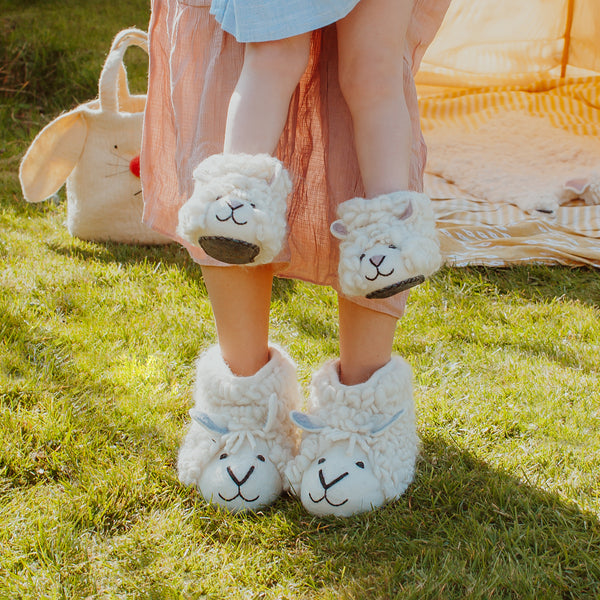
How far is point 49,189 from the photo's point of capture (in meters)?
2.04

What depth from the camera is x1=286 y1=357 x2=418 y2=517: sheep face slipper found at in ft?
3.30

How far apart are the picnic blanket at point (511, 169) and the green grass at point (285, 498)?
0.44 ft

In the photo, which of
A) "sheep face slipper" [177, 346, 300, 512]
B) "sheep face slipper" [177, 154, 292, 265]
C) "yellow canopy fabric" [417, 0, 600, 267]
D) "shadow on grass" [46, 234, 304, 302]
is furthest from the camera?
"yellow canopy fabric" [417, 0, 600, 267]

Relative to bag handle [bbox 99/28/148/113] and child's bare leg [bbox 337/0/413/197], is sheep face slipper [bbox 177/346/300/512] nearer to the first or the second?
child's bare leg [bbox 337/0/413/197]

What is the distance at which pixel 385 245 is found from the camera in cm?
86

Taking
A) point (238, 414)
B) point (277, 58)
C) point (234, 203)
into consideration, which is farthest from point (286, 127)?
point (238, 414)

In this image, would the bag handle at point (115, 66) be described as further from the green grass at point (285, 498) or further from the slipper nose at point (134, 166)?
the green grass at point (285, 498)

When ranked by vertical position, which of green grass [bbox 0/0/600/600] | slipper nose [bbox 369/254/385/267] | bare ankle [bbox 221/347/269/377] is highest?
slipper nose [bbox 369/254/385/267]

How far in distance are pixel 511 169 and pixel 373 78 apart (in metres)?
1.71

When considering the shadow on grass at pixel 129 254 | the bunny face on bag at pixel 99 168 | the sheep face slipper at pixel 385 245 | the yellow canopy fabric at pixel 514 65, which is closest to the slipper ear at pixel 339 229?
the sheep face slipper at pixel 385 245

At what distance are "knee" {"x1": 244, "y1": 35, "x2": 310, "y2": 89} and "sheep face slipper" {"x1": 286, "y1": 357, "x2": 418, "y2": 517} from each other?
44 centimetres

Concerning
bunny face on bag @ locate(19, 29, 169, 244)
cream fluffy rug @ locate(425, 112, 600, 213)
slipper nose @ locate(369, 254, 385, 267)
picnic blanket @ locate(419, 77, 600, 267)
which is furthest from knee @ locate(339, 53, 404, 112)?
cream fluffy rug @ locate(425, 112, 600, 213)

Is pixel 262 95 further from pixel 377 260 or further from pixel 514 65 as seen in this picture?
pixel 514 65

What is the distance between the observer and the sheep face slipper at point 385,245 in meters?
0.85
